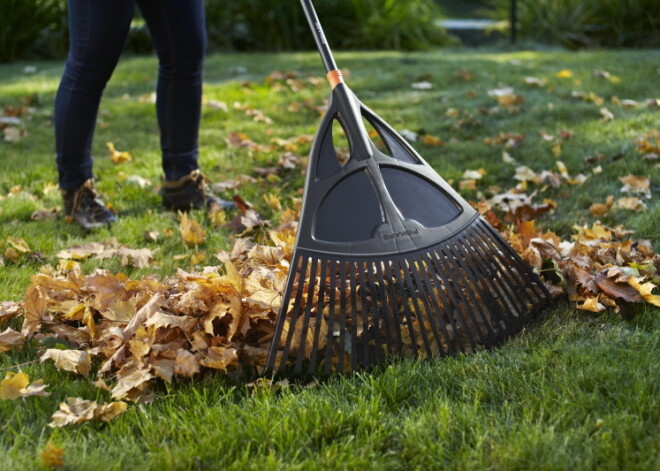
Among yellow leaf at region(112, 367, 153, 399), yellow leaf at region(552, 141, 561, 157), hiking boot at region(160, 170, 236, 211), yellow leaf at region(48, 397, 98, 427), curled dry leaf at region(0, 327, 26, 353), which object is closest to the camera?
yellow leaf at region(48, 397, 98, 427)

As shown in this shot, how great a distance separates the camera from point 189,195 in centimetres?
334

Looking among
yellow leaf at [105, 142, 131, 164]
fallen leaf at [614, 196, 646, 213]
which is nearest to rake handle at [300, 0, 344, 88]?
fallen leaf at [614, 196, 646, 213]

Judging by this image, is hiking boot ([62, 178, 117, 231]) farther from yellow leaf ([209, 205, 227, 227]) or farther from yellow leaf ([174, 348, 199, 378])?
yellow leaf ([174, 348, 199, 378])

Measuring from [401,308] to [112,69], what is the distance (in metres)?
1.64

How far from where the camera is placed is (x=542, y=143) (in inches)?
164

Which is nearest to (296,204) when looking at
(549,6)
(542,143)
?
(542,143)

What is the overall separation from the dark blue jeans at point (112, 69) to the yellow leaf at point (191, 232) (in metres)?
0.38

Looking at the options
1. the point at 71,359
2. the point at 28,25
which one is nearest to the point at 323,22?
the point at 28,25

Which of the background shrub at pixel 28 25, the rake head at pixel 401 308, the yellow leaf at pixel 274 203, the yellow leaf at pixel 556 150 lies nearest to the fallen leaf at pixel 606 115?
the yellow leaf at pixel 556 150

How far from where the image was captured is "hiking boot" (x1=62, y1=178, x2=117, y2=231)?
3.13 m

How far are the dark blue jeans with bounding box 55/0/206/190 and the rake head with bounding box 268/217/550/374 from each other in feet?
4.37

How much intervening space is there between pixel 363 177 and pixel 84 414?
3.31 ft

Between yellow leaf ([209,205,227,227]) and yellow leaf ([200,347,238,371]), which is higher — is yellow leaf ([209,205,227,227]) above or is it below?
above

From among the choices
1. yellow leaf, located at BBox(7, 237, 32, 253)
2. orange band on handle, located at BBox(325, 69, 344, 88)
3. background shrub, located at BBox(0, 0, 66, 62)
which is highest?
background shrub, located at BBox(0, 0, 66, 62)
